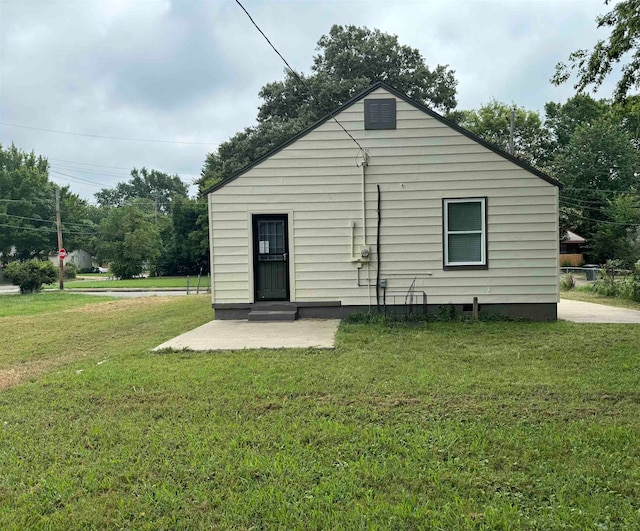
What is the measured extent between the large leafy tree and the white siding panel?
21.2m

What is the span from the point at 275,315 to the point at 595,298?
9.63 meters

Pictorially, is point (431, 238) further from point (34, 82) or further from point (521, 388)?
point (34, 82)

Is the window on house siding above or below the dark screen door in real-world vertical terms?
above

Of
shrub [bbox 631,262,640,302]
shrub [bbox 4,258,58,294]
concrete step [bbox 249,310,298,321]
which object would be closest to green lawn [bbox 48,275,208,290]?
shrub [bbox 4,258,58,294]

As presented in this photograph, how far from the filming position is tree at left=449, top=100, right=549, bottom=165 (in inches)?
1433

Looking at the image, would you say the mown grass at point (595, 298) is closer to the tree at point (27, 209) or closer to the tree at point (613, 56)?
the tree at point (613, 56)

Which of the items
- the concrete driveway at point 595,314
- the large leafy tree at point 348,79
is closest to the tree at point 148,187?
the large leafy tree at point 348,79

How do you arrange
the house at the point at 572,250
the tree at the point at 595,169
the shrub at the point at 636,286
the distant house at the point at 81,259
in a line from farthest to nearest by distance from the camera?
the distant house at the point at 81,259 < the tree at the point at 595,169 < the house at the point at 572,250 < the shrub at the point at 636,286

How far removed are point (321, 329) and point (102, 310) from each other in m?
7.92

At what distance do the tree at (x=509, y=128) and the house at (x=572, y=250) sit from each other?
22.2 feet

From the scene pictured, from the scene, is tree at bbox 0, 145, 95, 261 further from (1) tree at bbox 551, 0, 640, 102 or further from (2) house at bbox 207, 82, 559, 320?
(1) tree at bbox 551, 0, 640, 102

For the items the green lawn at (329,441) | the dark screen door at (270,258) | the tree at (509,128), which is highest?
the tree at (509,128)

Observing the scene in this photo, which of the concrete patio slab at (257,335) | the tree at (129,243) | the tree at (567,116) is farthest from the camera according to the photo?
the tree at (567,116)

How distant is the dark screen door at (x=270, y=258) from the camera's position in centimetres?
918
